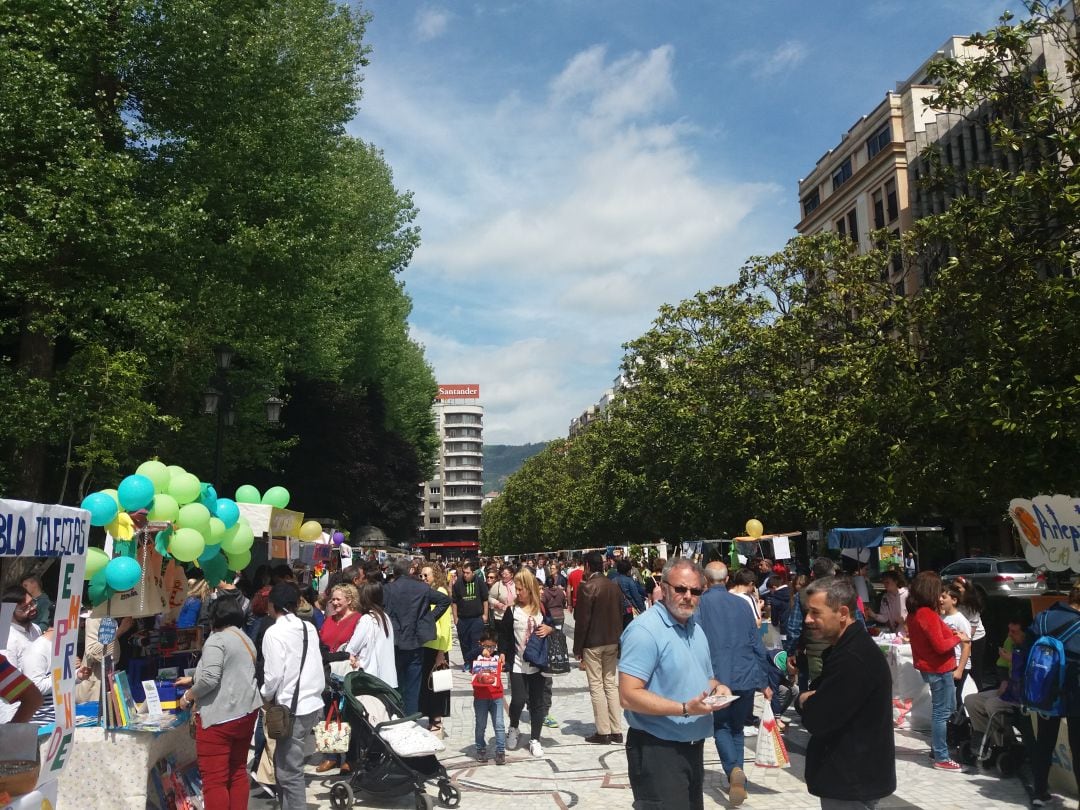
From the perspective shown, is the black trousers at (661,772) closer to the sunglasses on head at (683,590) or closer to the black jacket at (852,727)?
the black jacket at (852,727)

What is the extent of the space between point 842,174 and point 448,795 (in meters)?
53.7

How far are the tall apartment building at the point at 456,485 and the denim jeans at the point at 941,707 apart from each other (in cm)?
15503

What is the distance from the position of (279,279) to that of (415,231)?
16197 millimetres

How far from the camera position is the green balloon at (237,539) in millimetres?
9680

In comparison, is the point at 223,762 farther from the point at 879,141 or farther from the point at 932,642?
the point at 879,141

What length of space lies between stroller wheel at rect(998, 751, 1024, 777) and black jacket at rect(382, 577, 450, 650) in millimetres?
5552

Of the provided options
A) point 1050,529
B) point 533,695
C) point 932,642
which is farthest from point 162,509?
point 1050,529

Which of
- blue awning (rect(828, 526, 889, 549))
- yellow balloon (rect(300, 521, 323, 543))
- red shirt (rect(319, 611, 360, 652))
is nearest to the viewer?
red shirt (rect(319, 611, 360, 652))

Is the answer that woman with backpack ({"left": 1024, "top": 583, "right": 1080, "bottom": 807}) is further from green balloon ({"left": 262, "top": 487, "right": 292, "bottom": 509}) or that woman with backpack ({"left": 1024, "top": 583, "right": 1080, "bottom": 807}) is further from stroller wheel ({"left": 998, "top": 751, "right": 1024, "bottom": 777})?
green balloon ({"left": 262, "top": 487, "right": 292, "bottom": 509})

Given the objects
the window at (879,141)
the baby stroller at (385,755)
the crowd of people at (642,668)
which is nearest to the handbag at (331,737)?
the baby stroller at (385,755)

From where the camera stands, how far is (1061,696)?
6758 millimetres

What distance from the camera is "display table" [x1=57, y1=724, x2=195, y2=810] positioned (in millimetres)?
6586

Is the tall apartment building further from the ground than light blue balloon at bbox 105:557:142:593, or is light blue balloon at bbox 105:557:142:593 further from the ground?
the tall apartment building

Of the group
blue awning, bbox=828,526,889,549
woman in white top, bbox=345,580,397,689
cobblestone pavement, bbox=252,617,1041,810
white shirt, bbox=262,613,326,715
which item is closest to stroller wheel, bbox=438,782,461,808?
cobblestone pavement, bbox=252,617,1041,810
